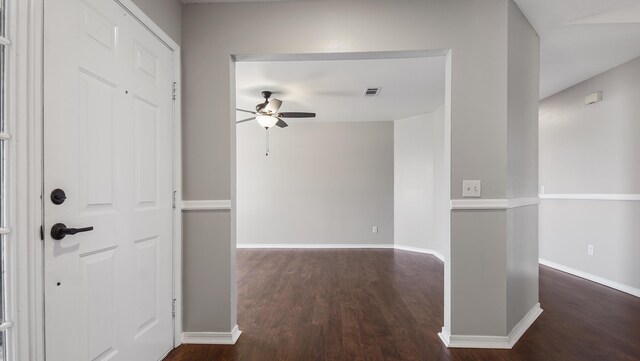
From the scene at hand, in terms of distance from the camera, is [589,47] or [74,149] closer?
[74,149]

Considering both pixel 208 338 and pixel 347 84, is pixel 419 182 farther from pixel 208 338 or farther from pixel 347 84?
pixel 208 338

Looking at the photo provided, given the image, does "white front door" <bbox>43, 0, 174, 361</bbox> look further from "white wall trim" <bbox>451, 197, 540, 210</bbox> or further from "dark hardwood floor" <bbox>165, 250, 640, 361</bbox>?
"white wall trim" <bbox>451, 197, 540, 210</bbox>

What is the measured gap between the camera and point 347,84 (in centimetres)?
384

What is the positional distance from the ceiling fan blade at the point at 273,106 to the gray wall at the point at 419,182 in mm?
2592

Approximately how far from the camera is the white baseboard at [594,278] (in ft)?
10.5

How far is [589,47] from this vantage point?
2900 millimetres

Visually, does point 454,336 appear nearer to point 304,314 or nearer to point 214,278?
point 304,314

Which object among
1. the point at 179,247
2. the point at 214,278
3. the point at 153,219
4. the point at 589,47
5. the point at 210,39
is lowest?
the point at 214,278

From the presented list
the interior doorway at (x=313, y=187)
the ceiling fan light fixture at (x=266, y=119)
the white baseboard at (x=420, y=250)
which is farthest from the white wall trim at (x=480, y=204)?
the interior doorway at (x=313, y=187)

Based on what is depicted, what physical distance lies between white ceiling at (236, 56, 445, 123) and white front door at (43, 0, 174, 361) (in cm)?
157

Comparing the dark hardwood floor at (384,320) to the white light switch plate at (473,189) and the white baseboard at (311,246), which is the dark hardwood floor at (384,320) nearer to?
the white light switch plate at (473,189)

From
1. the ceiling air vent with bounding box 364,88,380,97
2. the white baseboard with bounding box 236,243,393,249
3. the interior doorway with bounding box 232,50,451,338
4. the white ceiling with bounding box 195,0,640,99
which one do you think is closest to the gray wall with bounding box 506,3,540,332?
the white ceiling with bounding box 195,0,640,99

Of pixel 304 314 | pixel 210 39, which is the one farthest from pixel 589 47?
pixel 304 314

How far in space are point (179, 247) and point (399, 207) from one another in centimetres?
441
